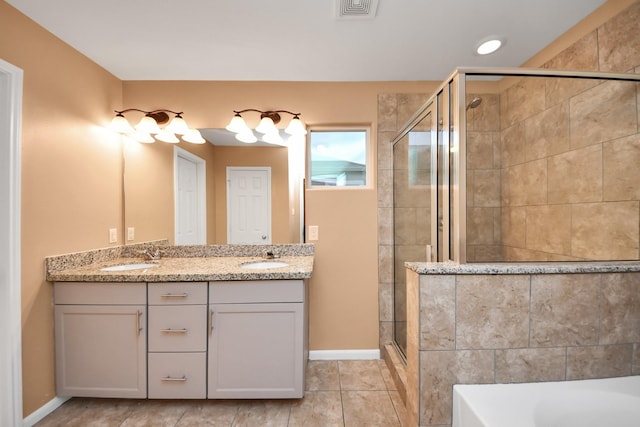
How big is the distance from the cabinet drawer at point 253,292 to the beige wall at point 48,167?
102cm

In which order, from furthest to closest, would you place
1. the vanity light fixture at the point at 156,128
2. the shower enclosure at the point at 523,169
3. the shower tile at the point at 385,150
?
the shower tile at the point at 385,150 < the vanity light fixture at the point at 156,128 < the shower enclosure at the point at 523,169

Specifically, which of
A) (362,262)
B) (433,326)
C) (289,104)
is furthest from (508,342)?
(289,104)

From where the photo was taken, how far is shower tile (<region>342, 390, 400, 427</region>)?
165cm

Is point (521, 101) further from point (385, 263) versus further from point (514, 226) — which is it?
point (385, 263)

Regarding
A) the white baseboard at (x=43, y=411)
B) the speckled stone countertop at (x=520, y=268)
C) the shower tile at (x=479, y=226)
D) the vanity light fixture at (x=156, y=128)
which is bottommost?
the white baseboard at (x=43, y=411)

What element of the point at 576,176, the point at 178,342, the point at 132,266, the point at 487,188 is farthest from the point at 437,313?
the point at 132,266

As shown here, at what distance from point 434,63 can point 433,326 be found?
1.91 metres

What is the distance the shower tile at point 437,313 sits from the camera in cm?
122

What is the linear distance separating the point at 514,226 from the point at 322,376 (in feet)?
5.65

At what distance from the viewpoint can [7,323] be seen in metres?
1.51

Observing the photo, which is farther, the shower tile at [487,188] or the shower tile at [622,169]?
the shower tile at [487,188]

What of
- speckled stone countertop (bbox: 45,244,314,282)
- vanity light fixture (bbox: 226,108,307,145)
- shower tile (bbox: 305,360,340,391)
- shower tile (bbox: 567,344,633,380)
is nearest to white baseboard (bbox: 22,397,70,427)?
speckled stone countertop (bbox: 45,244,314,282)

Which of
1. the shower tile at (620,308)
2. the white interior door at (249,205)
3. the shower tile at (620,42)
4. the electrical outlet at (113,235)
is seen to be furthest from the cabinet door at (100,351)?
the shower tile at (620,42)

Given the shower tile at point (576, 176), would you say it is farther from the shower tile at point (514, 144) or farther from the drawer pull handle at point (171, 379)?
the drawer pull handle at point (171, 379)
